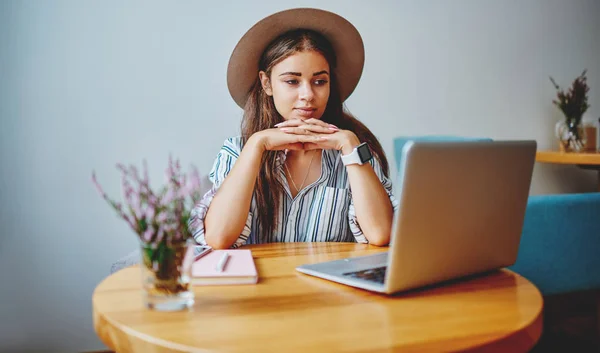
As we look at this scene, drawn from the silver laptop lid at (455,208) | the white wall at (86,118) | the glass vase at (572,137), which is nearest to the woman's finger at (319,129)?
the silver laptop lid at (455,208)

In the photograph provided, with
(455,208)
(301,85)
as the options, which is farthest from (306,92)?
(455,208)

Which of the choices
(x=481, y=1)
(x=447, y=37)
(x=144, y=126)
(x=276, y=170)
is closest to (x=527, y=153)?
(x=276, y=170)

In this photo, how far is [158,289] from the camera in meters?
0.76

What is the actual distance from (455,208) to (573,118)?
2554 millimetres

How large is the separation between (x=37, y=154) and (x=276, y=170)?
102 centimetres

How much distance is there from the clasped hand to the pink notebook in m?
0.45

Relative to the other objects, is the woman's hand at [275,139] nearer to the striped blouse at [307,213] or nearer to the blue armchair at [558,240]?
the striped blouse at [307,213]

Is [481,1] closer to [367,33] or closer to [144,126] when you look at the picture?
[367,33]

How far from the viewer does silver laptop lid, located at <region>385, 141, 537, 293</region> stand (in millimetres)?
735

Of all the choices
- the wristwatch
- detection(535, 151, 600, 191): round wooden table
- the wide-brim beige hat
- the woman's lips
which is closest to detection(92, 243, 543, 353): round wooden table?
the wristwatch

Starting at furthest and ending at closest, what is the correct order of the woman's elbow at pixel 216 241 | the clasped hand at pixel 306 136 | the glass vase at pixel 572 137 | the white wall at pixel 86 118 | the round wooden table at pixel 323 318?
the glass vase at pixel 572 137
the white wall at pixel 86 118
the clasped hand at pixel 306 136
the woman's elbow at pixel 216 241
the round wooden table at pixel 323 318

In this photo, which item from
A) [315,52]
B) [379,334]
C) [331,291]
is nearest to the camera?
[379,334]

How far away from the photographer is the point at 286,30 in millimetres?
1661

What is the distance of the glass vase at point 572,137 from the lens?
9.59 feet
